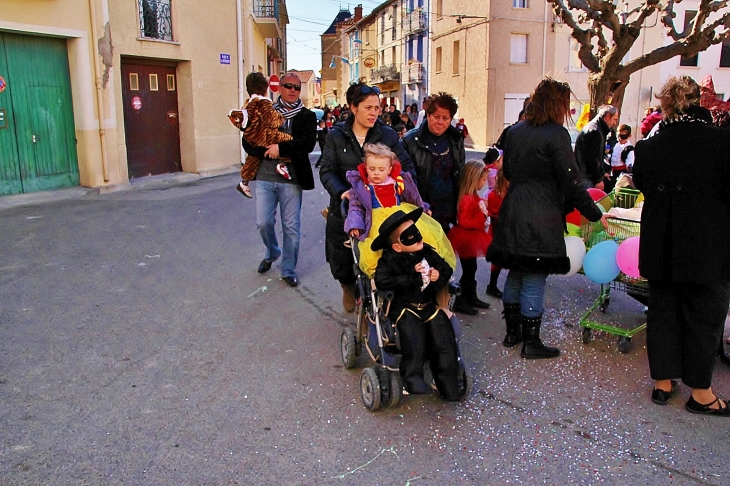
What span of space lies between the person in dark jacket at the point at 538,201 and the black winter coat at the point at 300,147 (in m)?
2.25

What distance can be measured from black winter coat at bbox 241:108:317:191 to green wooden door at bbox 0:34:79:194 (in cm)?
652

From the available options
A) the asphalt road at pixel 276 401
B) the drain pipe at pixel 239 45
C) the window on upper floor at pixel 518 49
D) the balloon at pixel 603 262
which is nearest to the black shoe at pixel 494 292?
the asphalt road at pixel 276 401

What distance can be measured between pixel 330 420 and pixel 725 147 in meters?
2.65

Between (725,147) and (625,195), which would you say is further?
(625,195)

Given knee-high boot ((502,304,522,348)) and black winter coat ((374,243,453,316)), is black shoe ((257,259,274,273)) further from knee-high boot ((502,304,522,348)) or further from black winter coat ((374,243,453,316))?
black winter coat ((374,243,453,316))

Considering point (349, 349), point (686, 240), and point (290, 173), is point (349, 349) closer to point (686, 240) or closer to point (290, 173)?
point (686, 240)

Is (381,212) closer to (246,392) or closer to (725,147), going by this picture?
(246,392)

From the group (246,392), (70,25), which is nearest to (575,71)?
(70,25)

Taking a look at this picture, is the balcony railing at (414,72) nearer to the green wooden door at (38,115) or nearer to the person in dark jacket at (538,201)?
the green wooden door at (38,115)

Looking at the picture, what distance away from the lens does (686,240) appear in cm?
363

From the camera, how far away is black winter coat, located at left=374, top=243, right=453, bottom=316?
3658 mm

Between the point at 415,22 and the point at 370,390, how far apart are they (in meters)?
42.6

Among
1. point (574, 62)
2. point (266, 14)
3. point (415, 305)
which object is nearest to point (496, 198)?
point (415, 305)

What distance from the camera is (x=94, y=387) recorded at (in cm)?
402
